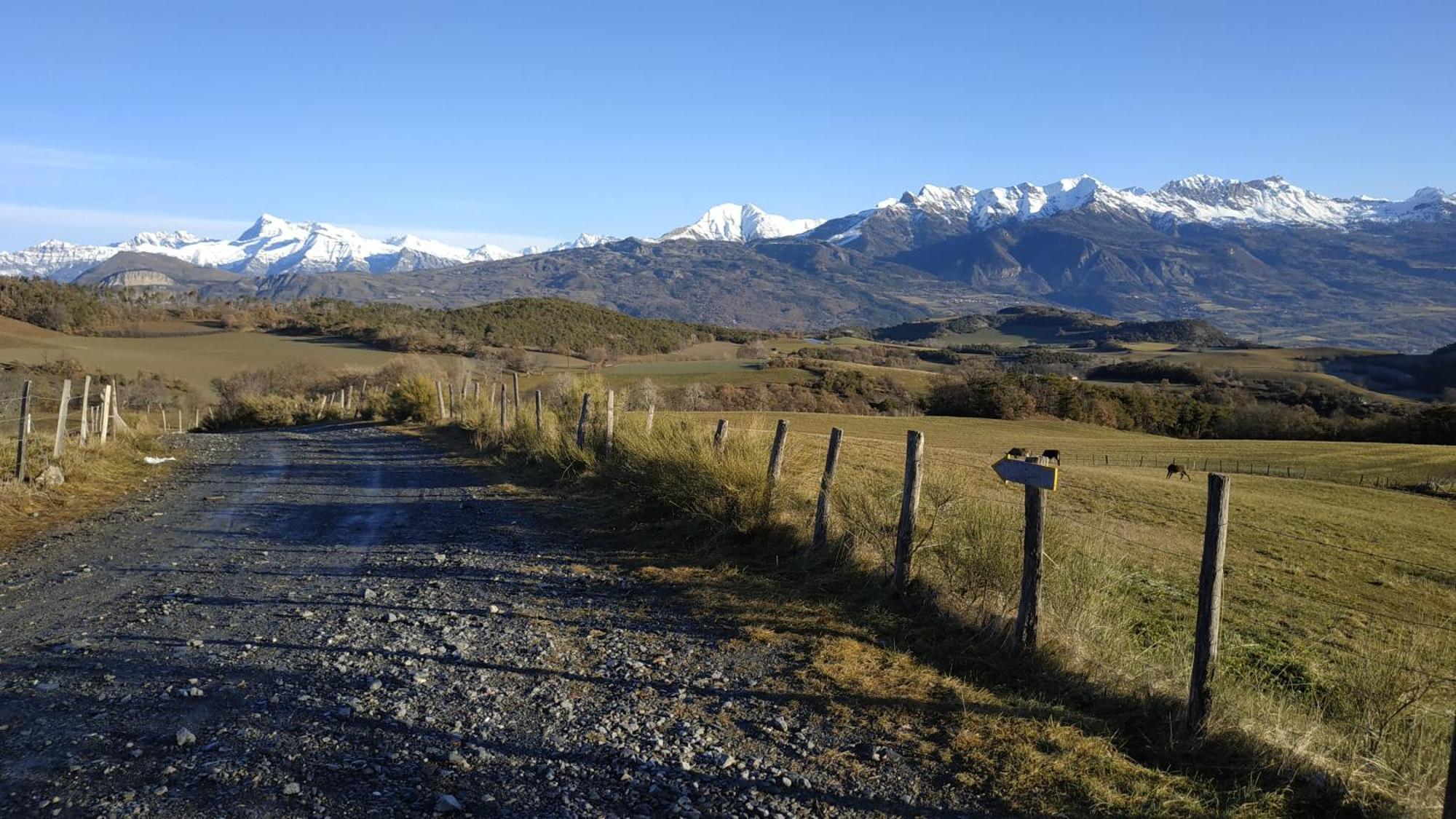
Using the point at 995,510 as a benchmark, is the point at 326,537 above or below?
below

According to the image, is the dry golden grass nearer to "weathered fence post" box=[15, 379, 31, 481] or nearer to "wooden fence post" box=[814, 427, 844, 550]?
"weathered fence post" box=[15, 379, 31, 481]

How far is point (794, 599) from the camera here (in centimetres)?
775

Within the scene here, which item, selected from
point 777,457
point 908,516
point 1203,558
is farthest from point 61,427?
point 1203,558

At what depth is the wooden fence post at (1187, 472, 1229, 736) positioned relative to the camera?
509 cm

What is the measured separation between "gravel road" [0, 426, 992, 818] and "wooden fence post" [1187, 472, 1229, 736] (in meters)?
1.80

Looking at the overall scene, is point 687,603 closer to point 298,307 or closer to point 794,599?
point 794,599

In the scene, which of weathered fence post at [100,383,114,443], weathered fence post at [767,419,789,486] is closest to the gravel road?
weathered fence post at [767,419,789,486]

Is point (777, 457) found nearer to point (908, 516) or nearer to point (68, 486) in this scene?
point (908, 516)

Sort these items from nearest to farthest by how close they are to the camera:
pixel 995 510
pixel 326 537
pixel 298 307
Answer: pixel 995 510
pixel 326 537
pixel 298 307

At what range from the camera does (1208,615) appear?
203 inches

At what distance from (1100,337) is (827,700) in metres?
211

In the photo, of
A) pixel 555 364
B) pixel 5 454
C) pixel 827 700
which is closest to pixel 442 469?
pixel 5 454

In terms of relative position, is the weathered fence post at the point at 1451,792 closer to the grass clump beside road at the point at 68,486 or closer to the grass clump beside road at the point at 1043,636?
the grass clump beside road at the point at 1043,636

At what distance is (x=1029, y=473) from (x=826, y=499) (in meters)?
2.92
